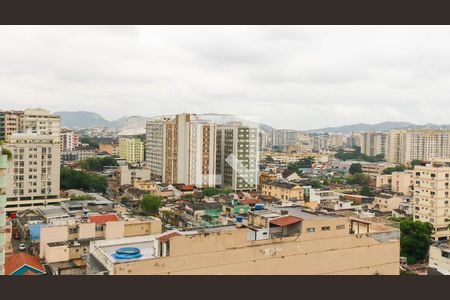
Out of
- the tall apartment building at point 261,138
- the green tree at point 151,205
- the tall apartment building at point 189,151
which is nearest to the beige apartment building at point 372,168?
the tall apartment building at point 261,138

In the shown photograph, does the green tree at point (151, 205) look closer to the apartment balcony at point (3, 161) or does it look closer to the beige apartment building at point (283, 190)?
the beige apartment building at point (283, 190)

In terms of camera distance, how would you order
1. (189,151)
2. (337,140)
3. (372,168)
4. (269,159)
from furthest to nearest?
(337,140), (269,159), (372,168), (189,151)

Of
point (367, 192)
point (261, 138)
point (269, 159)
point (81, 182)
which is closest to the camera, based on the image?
point (81, 182)

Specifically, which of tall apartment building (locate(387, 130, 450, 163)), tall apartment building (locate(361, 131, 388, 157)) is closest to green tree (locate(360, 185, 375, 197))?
tall apartment building (locate(387, 130, 450, 163))

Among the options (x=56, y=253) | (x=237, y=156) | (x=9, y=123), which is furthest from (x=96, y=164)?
(x=56, y=253)

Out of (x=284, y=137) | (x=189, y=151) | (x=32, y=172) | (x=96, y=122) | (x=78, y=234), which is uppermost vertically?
(x=96, y=122)

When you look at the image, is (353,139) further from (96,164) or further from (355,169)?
(96,164)
